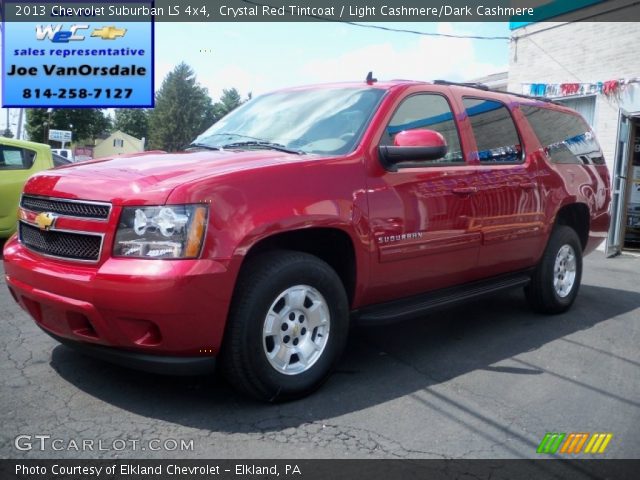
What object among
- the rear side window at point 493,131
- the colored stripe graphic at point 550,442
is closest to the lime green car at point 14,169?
the rear side window at point 493,131

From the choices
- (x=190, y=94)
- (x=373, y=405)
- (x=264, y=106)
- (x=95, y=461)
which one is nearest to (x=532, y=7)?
(x=264, y=106)

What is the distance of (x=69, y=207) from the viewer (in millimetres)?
3238

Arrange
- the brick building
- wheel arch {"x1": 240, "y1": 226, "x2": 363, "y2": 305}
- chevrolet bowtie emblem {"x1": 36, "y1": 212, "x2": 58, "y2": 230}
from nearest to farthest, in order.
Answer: chevrolet bowtie emblem {"x1": 36, "y1": 212, "x2": 58, "y2": 230}
wheel arch {"x1": 240, "y1": 226, "x2": 363, "y2": 305}
the brick building

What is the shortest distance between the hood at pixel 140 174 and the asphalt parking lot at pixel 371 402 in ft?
3.71

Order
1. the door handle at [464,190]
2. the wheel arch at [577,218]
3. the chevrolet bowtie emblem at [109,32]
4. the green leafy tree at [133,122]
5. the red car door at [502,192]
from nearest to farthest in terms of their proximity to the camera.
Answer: the door handle at [464,190] < the red car door at [502,192] < the wheel arch at [577,218] < the chevrolet bowtie emblem at [109,32] < the green leafy tree at [133,122]

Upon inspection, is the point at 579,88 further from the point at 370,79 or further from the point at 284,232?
the point at 284,232

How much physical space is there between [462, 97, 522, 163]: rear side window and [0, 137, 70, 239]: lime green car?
6.25m

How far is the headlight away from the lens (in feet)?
9.68

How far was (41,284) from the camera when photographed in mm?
3236

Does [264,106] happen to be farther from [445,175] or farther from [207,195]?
[207,195]

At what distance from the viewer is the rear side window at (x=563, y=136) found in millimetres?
5371

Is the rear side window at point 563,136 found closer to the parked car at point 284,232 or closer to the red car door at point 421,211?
the parked car at point 284,232

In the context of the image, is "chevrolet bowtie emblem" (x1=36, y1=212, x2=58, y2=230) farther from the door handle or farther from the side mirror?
the door handle
